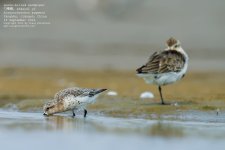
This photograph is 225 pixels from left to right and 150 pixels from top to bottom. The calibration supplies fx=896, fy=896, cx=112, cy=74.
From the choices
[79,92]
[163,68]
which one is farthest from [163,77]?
[79,92]

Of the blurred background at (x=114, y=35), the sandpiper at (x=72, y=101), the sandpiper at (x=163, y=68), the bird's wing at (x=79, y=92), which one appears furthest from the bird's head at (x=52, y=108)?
the blurred background at (x=114, y=35)

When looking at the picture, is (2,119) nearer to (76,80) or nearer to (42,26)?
(76,80)

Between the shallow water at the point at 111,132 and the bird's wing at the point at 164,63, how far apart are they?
94 cm

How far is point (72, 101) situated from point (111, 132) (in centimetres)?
235

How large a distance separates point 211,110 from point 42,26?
1123 cm

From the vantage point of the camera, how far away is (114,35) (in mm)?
25234

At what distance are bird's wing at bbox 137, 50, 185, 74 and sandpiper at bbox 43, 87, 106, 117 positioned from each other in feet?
2.98

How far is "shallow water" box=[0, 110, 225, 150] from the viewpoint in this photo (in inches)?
477

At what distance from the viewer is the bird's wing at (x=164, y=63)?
50.7ft

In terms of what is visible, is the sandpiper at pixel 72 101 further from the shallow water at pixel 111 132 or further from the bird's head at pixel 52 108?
the shallow water at pixel 111 132

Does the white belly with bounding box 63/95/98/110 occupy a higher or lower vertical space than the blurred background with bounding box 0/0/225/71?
lower

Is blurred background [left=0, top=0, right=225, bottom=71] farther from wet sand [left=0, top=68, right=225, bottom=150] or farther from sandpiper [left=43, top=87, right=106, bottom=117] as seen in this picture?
sandpiper [left=43, top=87, right=106, bottom=117]

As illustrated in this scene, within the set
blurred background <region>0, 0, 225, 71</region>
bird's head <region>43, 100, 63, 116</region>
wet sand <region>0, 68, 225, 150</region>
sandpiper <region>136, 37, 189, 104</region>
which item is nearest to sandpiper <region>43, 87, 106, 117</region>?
bird's head <region>43, 100, 63, 116</region>

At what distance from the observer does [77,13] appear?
25781mm
